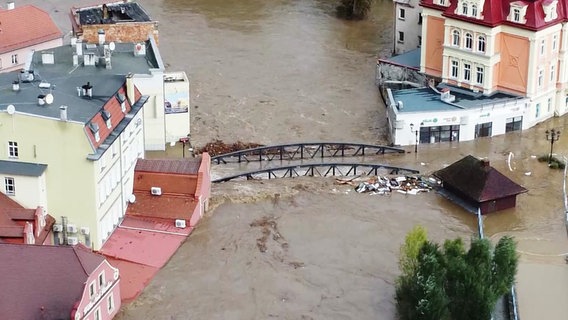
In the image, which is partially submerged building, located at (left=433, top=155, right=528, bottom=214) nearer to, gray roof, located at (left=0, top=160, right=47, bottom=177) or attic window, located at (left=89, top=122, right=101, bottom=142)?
attic window, located at (left=89, top=122, right=101, bottom=142)

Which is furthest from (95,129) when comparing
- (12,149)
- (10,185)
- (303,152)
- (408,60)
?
(408,60)

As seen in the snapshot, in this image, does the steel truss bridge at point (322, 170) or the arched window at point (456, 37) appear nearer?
the steel truss bridge at point (322, 170)

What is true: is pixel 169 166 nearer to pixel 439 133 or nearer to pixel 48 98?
pixel 48 98

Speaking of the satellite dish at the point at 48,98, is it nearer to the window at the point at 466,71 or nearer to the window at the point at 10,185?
the window at the point at 10,185

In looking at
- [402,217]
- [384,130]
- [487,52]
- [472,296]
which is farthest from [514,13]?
[472,296]

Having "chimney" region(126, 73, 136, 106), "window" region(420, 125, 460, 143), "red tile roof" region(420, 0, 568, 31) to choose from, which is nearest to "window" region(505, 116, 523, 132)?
"window" region(420, 125, 460, 143)

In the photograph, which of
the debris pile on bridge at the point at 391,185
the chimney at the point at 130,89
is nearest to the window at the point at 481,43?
the debris pile on bridge at the point at 391,185
